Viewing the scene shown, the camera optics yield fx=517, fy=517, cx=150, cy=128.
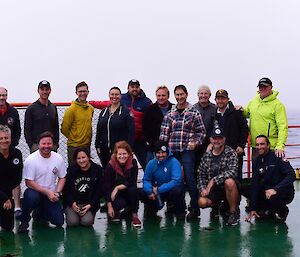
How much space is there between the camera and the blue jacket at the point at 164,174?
234 inches

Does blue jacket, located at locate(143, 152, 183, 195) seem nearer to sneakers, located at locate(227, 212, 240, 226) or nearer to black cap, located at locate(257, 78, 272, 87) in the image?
sneakers, located at locate(227, 212, 240, 226)

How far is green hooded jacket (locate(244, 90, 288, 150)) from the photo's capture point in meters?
6.12

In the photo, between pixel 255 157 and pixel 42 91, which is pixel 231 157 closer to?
pixel 255 157

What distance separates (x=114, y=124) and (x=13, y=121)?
47.7 inches

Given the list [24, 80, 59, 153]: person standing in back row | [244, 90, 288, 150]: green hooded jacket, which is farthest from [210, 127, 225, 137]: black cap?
[24, 80, 59, 153]: person standing in back row

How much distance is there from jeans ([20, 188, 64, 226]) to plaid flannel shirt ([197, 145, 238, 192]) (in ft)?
5.35

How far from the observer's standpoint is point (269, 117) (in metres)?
6.22

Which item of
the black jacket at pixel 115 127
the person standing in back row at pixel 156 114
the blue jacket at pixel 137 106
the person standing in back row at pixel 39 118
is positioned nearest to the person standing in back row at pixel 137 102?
the blue jacket at pixel 137 106

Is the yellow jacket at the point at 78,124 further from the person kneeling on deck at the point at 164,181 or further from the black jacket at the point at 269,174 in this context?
the black jacket at the point at 269,174

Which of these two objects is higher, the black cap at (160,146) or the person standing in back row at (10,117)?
the person standing in back row at (10,117)

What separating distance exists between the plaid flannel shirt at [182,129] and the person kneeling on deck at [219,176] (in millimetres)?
252

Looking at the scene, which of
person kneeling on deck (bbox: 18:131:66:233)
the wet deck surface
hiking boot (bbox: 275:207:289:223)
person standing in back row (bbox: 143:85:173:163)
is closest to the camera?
the wet deck surface

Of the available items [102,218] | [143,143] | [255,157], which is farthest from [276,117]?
[102,218]

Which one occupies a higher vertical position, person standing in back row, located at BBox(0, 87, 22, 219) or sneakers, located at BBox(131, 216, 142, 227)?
person standing in back row, located at BBox(0, 87, 22, 219)
